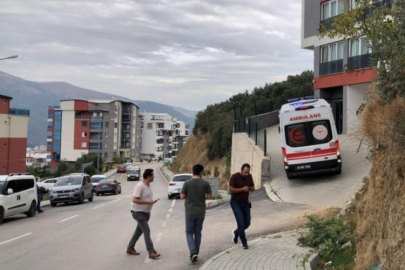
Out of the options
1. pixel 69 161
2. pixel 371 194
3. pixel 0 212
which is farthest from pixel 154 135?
pixel 371 194

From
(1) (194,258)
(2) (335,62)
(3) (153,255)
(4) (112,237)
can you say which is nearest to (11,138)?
(2) (335,62)

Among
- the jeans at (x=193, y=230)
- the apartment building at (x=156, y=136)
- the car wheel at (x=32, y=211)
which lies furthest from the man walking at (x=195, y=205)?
the apartment building at (x=156, y=136)

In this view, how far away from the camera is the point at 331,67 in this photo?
109 feet

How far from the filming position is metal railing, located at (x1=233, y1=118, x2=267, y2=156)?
854 inches

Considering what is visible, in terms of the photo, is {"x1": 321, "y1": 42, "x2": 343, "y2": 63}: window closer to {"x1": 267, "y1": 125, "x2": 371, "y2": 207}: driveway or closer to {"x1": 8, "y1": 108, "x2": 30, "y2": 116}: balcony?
{"x1": 267, "y1": 125, "x2": 371, "y2": 207}: driveway

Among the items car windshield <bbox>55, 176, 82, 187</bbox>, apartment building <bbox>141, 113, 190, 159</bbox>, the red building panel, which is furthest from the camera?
apartment building <bbox>141, 113, 190, 159</bbox>

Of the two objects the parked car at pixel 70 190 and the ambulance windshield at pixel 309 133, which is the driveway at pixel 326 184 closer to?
the ambulance windshield at pixel 309 133

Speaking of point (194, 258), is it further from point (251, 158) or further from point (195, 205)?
point (251, 158)

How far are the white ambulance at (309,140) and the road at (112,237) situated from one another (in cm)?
212

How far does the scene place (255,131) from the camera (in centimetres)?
2428

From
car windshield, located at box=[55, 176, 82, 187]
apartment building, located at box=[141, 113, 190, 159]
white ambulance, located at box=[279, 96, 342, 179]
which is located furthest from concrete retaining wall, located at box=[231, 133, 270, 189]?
apartment building, located at box=[141, 113, 190, 159]

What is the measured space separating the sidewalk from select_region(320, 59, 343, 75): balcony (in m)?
25.5

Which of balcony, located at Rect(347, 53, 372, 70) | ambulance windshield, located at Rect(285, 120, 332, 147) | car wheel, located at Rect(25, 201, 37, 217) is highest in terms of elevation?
balcony, located at Rect(347, 53, 372, 70)

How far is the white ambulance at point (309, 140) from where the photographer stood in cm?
1738
